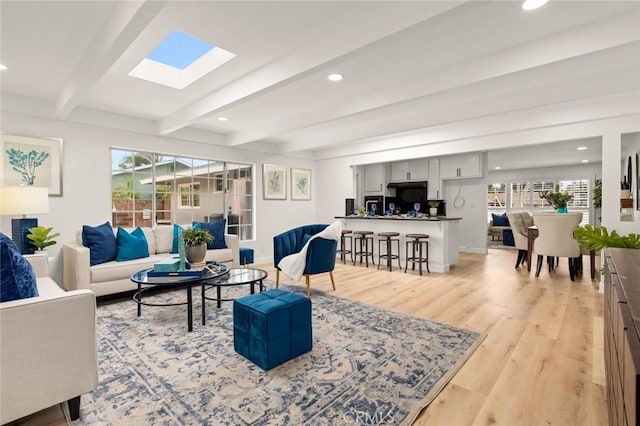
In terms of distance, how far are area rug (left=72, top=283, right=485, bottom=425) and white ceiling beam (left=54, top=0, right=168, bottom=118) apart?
2358 mm

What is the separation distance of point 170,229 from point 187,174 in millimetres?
1215

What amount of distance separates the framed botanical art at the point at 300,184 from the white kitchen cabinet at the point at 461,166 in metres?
3.36

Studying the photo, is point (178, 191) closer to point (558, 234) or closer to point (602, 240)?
point (602, 240)

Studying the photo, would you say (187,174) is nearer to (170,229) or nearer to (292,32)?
(170,229)

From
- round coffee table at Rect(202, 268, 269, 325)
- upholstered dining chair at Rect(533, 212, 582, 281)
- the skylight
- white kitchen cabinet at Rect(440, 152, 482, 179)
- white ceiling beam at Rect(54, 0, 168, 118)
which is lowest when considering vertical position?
round coffee table at Rect(202, 268, 269, 325)

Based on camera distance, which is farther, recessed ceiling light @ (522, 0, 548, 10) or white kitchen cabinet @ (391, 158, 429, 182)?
white kitchen cabinet @ (391, 158, 429, 182)

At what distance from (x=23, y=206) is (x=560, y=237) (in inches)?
275

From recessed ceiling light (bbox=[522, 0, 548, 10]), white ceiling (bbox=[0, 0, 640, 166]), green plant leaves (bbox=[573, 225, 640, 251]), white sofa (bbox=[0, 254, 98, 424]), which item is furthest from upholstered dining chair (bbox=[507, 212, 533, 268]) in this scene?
white sofa (bbox=[0, 254, 98, 424])

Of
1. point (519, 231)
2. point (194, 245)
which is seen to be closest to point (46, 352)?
point (194, 245)

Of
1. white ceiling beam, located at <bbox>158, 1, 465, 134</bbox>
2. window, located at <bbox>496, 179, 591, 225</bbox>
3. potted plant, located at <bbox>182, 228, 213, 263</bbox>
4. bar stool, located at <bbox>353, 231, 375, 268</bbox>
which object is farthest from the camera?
window, located at <bbox>496, 179, 591, 225</bbox>

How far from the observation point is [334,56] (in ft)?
8.01

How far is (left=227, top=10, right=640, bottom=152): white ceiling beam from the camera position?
2.34 m

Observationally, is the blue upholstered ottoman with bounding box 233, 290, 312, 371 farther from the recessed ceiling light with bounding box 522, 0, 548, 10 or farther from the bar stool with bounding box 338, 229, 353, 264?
the bar stool with bounding box 338, 229, 353, 264

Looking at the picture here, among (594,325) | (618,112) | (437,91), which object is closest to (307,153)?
(437,91)
